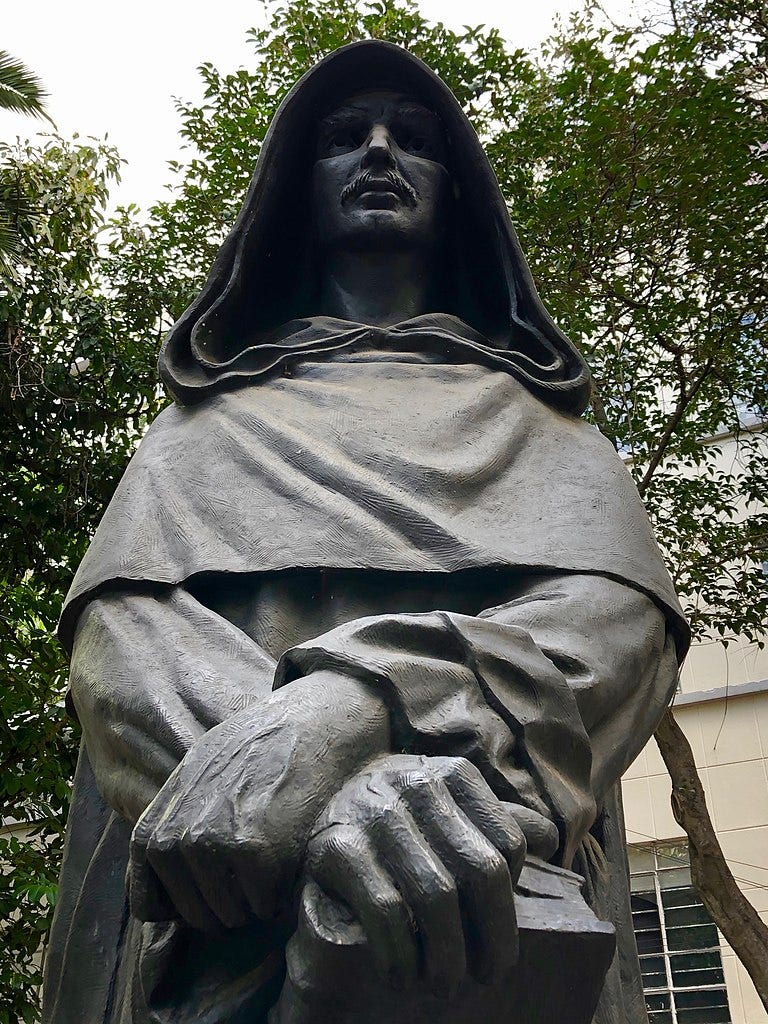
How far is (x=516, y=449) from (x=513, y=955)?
1448 millimetres

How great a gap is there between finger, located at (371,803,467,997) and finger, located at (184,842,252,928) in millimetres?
219

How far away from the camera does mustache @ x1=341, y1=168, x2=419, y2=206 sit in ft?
11.7

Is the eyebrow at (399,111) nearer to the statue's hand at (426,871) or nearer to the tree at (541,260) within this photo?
the statue's hand at (426,871)

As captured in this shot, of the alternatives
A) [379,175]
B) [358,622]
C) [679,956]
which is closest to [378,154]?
[379,175]

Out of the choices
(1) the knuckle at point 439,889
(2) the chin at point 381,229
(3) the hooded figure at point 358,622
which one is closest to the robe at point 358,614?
(3) the hooded figure at point 358,622

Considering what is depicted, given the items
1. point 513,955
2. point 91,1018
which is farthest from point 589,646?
point 91,1018

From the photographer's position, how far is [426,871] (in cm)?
169

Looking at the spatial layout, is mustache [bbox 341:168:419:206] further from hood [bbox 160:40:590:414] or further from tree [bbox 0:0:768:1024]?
tree [bbox 0:0:768:1024]

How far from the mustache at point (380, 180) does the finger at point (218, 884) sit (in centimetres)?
223

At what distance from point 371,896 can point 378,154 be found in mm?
2363

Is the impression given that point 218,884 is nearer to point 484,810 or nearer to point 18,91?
point 484,810

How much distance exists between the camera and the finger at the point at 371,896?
1681 mm

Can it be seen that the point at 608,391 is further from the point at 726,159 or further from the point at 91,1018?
the point at 91,1018

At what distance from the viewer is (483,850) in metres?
1.72
